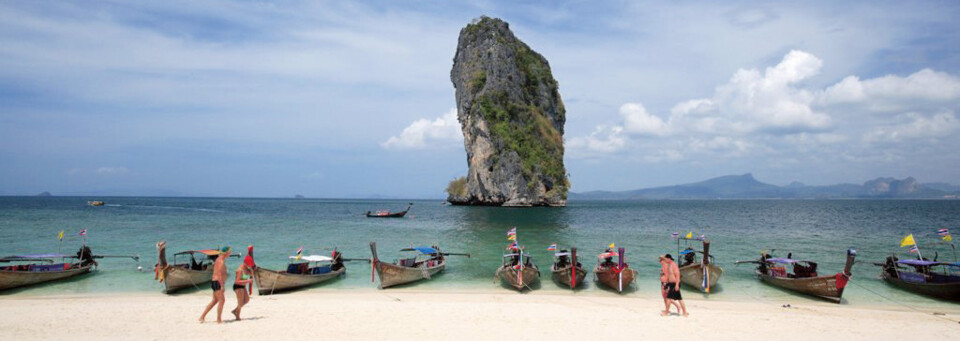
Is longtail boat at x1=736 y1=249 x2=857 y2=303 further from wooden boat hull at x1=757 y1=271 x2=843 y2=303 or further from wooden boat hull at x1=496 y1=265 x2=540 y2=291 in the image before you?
wooden boat hull at x1=496 y1=265 x2=540 y2=291

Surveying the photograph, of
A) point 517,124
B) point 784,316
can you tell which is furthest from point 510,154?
point 784,316

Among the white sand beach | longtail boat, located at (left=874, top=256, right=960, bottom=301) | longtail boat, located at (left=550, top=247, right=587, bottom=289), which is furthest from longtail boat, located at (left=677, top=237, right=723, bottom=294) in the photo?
longtail boat, located at (left=874, top=256, right=960, bottom=301)

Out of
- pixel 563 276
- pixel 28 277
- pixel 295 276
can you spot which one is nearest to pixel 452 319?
pixel 563 276

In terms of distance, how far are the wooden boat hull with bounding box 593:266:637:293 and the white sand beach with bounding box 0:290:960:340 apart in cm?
118

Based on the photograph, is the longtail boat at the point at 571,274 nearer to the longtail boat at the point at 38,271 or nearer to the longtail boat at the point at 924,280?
the longtail boat at the point at 924,280

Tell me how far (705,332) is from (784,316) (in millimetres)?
4079

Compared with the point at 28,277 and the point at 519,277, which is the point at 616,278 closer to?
the point at 519,277

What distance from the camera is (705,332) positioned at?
41.6 ft

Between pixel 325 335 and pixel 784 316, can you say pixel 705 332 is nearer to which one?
pixel 784 316

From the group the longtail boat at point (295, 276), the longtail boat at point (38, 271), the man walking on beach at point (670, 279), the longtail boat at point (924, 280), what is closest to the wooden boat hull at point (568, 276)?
the man walking on beach at point (670, 279)

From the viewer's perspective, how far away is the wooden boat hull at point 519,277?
19609mm

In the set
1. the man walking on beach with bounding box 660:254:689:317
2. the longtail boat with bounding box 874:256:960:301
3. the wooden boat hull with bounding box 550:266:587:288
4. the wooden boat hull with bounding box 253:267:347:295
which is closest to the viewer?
the man walking on beach with bounding box 660:254:689:317

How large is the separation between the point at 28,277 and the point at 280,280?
981cm

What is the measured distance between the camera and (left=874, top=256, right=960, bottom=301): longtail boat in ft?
58.2
